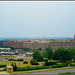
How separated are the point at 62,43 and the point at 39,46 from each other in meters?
5.44

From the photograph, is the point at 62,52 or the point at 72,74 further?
the point at 62,52

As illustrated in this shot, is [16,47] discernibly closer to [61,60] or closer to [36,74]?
[61,60]

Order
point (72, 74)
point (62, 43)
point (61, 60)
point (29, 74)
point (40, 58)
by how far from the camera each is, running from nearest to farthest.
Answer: point (72, 74), point (29, 74), point (61, 60), point (40, 58), point (62, 43)

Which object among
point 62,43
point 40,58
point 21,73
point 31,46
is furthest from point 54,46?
point 21,73

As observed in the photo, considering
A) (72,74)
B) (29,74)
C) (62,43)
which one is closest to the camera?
(72,74)

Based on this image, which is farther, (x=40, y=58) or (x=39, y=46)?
(x=39, y=46)

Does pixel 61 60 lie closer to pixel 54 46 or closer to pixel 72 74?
pixel 72 74

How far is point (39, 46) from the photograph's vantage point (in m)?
42.5

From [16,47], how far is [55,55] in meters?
25.5

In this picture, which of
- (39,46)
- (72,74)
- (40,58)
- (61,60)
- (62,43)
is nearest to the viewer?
(72,74)

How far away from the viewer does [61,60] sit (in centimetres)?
1631

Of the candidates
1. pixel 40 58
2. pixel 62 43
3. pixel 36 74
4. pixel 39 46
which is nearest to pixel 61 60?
pixel 40 58

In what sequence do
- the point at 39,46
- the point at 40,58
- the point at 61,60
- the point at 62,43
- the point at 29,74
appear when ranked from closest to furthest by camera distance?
the point at 29,74
the point at 61,60
the point at 40,58
the point at 62,43
the point at 39,46

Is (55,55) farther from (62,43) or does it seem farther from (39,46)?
(39,46)
